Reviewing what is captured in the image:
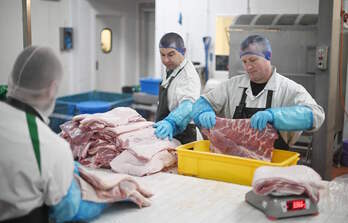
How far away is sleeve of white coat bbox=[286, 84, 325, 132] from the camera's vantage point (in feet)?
8.49

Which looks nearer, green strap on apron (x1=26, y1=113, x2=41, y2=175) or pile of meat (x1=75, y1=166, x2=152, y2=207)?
green strap on apron (x1=26, y1=113, x2=41, y2=175)

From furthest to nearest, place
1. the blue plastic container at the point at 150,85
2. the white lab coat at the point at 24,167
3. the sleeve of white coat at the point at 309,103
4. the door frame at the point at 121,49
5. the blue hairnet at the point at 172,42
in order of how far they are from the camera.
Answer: the door frame at the point at 121,49 < the blue plastic container at the point at 150,85 < the blue hairnet at the point at 172,42 < the sleeve of white coat at the point at 309,103 < the white lab coat at the point at 24,167

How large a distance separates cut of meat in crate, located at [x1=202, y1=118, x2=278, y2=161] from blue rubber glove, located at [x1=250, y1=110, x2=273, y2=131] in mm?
25

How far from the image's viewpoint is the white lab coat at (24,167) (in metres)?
1.64

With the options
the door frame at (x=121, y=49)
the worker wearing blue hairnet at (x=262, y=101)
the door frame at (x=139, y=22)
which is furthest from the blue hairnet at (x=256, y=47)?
the door frame at (x=139, y=22)

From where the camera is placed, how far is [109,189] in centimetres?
211

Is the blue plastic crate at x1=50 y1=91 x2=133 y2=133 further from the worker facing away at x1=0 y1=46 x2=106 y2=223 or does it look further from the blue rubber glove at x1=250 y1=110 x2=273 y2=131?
the worker facing away at x1=0 y1=46 x2=106 y2=223

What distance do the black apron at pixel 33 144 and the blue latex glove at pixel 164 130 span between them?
123 cm

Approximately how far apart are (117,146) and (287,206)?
3.83 feet

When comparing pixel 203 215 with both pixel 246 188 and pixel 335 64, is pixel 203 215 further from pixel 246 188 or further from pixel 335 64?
pixel 335 64

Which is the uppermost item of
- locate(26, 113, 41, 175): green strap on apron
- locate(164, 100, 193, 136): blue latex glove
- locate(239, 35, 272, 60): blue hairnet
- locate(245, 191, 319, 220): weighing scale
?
locate(239, 35, 272, 60): blue hairnet

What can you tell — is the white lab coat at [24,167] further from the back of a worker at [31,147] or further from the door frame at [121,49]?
the door frame at [121,49]

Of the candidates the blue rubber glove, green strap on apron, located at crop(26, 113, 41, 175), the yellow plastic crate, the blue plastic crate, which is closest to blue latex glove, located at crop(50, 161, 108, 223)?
green strap on apron, located at crop(26, 113, 41, 175)

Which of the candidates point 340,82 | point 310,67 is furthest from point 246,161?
point 340,82
